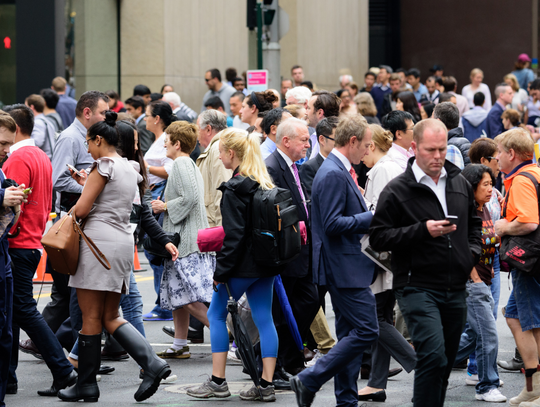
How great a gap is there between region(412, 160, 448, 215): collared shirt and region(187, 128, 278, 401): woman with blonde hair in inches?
55.9


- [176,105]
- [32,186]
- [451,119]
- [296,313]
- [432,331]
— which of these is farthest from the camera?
[176,105]

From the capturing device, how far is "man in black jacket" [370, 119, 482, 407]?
5.01 meters

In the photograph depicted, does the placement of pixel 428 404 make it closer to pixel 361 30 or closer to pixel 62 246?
pixel 62 246

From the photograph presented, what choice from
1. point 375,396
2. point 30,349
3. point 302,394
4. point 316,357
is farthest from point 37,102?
point 302,394

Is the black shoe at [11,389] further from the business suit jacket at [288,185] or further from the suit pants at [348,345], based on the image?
the suit pants at [348,345]

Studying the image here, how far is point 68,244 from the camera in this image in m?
6.10

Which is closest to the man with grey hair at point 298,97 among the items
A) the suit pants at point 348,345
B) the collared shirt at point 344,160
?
the collared shirt at point 344,160

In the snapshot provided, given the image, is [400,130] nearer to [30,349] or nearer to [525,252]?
[525,252]

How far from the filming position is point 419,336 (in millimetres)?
5035

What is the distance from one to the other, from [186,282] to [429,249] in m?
3.16

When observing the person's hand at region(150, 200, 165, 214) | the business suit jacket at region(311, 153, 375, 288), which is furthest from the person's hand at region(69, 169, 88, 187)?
the business suit jacket at region(311, 153, 375, 288)

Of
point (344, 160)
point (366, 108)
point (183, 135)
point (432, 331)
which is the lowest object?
point (432, 331)

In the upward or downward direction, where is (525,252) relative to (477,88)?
downward

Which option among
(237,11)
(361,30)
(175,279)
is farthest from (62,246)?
(361,30)
